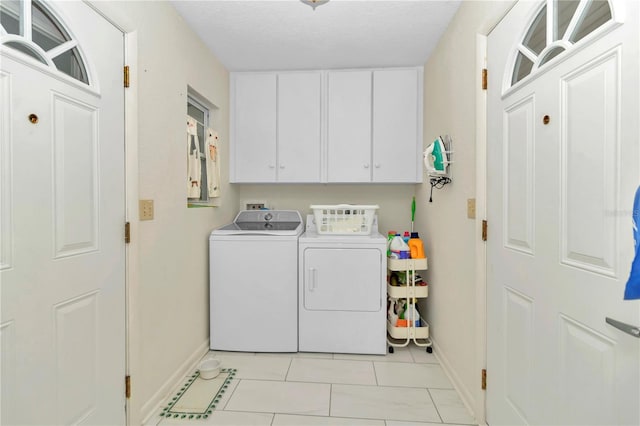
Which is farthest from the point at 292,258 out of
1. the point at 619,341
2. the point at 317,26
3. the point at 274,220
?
the point at 619,341

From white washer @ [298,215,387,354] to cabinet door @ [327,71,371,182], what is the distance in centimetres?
72

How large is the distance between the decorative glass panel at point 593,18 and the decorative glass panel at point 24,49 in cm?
184

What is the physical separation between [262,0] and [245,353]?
2.44 m

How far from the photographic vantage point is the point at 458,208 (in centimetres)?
190

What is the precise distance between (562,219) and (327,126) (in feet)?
6.80

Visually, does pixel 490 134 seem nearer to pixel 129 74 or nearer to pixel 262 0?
pixel 262 0

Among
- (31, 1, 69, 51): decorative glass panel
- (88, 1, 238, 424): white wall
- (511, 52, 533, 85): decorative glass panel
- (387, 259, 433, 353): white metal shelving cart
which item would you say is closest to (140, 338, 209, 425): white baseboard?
(88, 1, 238, 424): white wall

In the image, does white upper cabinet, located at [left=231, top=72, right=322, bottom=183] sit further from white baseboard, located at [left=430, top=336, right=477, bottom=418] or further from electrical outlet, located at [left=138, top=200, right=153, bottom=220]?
white baseboard, located at [left=430, top=336, right=477, bottom=418]

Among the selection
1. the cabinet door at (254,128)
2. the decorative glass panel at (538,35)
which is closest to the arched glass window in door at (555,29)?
the decorative glass panel at (538,35)

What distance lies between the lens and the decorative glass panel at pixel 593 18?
0.91 meters

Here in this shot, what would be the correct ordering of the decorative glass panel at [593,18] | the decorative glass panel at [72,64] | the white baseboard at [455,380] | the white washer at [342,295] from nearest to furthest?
the decorative glass panel at [593,18], the decorative glass panel at [72,64], the white baseboard at [455,380], the white washer at [342,295]

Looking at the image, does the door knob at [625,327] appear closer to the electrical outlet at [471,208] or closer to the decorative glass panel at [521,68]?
the electrical outlet at [471,208]

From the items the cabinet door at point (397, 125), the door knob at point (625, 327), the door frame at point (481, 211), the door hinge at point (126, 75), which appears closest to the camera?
the door knob at point (625, 327)

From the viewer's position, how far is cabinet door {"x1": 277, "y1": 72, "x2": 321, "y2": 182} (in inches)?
110
